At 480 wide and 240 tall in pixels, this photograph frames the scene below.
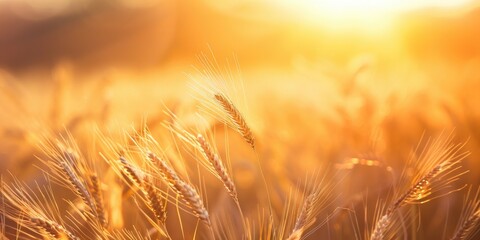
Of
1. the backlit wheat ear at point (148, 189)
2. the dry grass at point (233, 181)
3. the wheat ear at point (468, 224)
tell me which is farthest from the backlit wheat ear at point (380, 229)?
the backlit wheat ear at point (148, 189)

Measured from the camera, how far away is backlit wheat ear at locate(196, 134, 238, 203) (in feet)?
2.56

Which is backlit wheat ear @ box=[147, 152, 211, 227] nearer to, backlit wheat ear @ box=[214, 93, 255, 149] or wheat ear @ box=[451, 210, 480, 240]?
backlit wheat ear @ box=[214, 93, 255, 149]

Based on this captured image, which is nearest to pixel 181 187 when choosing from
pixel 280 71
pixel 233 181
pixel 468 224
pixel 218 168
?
pixel 218 168

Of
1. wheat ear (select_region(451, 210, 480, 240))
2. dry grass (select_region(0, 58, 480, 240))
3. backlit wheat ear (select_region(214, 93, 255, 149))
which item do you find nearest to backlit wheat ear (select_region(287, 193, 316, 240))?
dry grass (select_region(0, 58, 480, 240))

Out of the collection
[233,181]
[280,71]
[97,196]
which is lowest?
[280,71]

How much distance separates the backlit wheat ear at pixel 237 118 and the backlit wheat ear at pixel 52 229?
0.27 metres

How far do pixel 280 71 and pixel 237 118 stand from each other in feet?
22.5

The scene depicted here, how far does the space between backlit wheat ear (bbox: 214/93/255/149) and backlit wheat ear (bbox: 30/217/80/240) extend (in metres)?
0.27

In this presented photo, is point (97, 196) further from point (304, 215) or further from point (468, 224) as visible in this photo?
point (468, 224)

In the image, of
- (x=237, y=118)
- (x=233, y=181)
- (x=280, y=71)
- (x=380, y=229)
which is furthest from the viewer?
(x=280, y=71)

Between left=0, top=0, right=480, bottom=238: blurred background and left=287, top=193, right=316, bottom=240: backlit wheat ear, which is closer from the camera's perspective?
left=287, top=193, right=316, bottom=240: backlit wheat ear

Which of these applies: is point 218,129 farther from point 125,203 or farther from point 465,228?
point 465,228

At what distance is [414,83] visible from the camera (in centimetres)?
246

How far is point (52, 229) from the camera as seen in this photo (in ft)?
2.48
